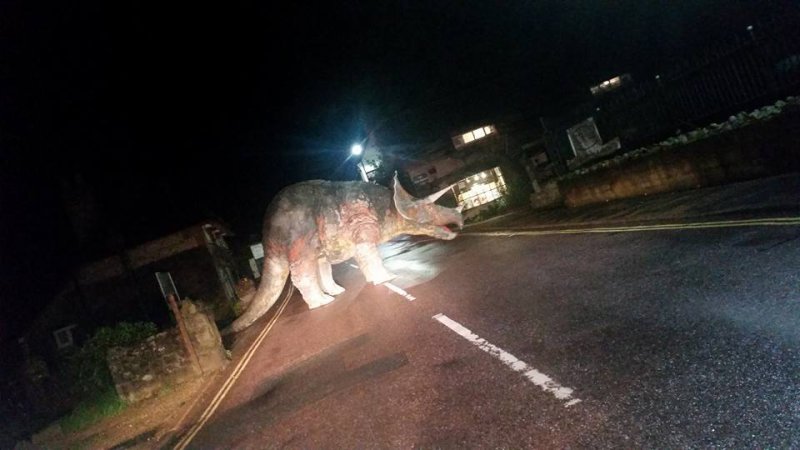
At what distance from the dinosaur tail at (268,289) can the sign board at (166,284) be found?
1025 centimetres

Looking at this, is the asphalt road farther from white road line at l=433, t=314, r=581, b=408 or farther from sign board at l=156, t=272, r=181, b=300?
sign board at l=156, t=272, r=181, b=300

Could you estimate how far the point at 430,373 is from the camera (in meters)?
5.57

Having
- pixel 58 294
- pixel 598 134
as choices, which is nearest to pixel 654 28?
pixel 598 134

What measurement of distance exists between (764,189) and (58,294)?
25.0 meters

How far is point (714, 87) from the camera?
10.9m

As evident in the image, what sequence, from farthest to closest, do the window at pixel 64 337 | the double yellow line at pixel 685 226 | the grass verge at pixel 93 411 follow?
the window at pixel 64 337 < the grass verge at pixel 93 411 < the double yellow line at pixel 685 226

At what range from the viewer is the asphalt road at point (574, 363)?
335 cm

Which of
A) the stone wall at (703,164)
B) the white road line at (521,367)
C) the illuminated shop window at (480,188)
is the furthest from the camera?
the illuminated shop window at (480,188)

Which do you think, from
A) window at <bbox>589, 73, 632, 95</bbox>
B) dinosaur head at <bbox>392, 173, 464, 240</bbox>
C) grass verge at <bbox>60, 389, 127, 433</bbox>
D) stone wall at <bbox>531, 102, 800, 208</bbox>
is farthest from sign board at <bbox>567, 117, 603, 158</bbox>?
grass verge at <bbox>60, 389, 127, 433</bbox>

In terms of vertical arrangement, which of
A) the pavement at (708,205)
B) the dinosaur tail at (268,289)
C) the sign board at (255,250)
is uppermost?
the sign board at (255,250)

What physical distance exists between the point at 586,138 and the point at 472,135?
45.2 feet

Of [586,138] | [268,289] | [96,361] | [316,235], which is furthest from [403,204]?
[96,361]

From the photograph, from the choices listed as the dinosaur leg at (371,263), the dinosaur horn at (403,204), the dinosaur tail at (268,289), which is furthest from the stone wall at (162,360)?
the dinosaur horn at (403,204)

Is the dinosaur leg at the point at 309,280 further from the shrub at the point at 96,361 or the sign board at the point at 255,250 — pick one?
the sign board at the point at 255,250
